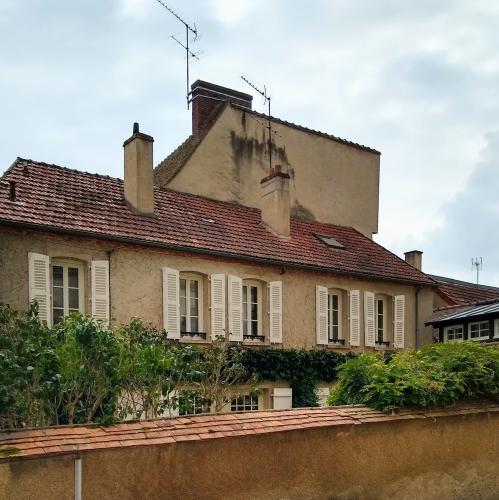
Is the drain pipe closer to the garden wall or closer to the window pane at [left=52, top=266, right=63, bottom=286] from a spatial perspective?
the garden wall

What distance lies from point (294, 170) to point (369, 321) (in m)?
5.66

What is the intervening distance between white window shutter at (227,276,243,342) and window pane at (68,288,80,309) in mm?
3511

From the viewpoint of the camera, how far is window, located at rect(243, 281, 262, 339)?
46.6 feet

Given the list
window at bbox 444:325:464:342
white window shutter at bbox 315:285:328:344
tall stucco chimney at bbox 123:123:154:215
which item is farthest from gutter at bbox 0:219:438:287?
window at bbox 444:325:464:342

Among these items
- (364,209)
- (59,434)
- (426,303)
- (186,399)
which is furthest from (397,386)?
(364,209)

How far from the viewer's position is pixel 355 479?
21.0ft

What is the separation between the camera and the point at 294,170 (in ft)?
62.2

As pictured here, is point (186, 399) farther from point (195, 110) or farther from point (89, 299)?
point (195, 110)

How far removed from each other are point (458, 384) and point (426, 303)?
10934 mm

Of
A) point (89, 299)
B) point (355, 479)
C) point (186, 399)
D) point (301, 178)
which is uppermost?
point (301, 178)

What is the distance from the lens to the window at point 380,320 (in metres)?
16.8

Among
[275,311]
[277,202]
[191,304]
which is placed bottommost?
[275,311]

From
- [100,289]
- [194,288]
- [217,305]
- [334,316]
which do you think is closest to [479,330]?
[334,316]

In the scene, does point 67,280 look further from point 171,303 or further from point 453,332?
point 453,332
